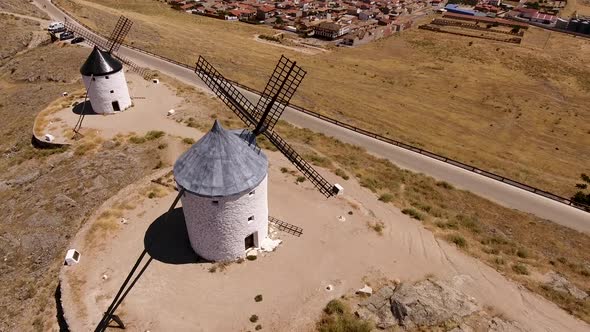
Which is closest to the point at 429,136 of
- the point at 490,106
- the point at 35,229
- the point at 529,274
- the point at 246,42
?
the point at 490,106

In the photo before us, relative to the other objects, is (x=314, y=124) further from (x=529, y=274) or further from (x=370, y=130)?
(x=529, y=274)

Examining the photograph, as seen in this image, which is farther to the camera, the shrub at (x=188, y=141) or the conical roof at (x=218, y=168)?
the shrub at (x=188, y=141)

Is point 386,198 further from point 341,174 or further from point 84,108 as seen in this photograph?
point 84,108

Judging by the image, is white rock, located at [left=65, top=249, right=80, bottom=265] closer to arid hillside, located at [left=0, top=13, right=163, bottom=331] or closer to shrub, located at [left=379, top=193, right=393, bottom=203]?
arid hillside, located at [left=0, top=13, right=163, bottom=331]

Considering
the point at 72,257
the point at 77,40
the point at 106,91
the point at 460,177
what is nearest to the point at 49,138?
the point at 106,91

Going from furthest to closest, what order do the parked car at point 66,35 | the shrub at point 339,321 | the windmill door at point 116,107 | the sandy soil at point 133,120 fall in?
1. the parked car at point 66,35
2. the windmill door at point 116,107
3. the sandy soil at point 133,120
4. the shrub at point 339,321

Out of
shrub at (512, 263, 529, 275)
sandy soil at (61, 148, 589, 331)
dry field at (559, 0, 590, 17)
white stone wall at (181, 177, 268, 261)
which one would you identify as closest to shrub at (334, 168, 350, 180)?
sandy soil at (61, 148, 589, 331)

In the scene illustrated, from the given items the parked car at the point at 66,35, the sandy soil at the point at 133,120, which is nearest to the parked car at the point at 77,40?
the parked car at the point at 66,35

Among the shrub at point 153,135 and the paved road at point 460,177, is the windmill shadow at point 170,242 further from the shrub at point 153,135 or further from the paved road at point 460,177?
the paved road at point 460,177
